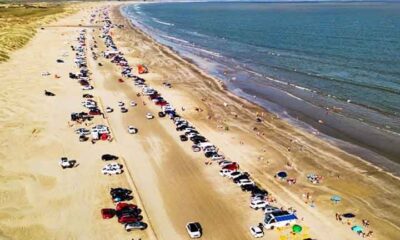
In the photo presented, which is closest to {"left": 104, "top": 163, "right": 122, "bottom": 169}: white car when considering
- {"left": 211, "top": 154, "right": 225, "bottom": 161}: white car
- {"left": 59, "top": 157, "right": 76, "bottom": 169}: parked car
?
{"left": 59, "top": 157, "right": 76, "bottom": 169}: parked car

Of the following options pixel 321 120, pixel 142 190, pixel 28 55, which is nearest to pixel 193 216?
pixel 142 190

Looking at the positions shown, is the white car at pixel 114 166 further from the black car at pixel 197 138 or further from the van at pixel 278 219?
the van at pixel 278 219

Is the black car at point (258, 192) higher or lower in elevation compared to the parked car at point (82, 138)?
higher

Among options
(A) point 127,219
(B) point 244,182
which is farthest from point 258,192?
(A) point 127,219

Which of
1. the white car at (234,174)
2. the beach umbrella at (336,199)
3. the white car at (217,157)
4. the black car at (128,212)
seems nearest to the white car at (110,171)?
the black car at (128,212)

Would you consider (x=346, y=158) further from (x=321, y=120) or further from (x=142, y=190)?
(x=142, y=190)
